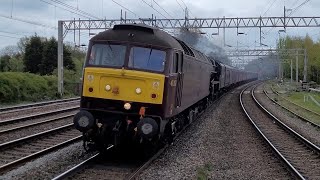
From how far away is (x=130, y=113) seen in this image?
34.5 feet

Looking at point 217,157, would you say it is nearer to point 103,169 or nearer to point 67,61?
point 103,169

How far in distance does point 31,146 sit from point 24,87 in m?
23.1

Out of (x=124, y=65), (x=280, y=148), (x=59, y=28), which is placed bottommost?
(x=280, y=148)

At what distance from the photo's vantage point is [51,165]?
1041cm

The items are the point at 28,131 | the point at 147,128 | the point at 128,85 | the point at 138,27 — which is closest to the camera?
the point at 147,128

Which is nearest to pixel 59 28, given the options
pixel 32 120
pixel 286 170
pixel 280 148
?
pixel 32 120

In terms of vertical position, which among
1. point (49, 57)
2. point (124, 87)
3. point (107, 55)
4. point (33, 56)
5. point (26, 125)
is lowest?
point (26, 125)

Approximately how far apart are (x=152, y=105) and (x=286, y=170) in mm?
3623

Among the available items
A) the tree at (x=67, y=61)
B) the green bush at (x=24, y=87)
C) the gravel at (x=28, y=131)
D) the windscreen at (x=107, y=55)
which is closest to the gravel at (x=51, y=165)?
the windscreen at (x=107, y=55)

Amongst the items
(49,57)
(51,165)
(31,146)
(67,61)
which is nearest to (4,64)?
(49,57)

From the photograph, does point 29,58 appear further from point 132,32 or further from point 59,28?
point 132,32

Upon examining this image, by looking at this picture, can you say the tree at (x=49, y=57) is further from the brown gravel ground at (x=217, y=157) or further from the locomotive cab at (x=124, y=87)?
the locomotive cab at (x=124, y=87)

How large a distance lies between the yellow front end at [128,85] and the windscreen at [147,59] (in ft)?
0.79

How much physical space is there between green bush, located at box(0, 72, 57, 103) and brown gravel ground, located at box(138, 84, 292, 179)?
18788 millimetres
